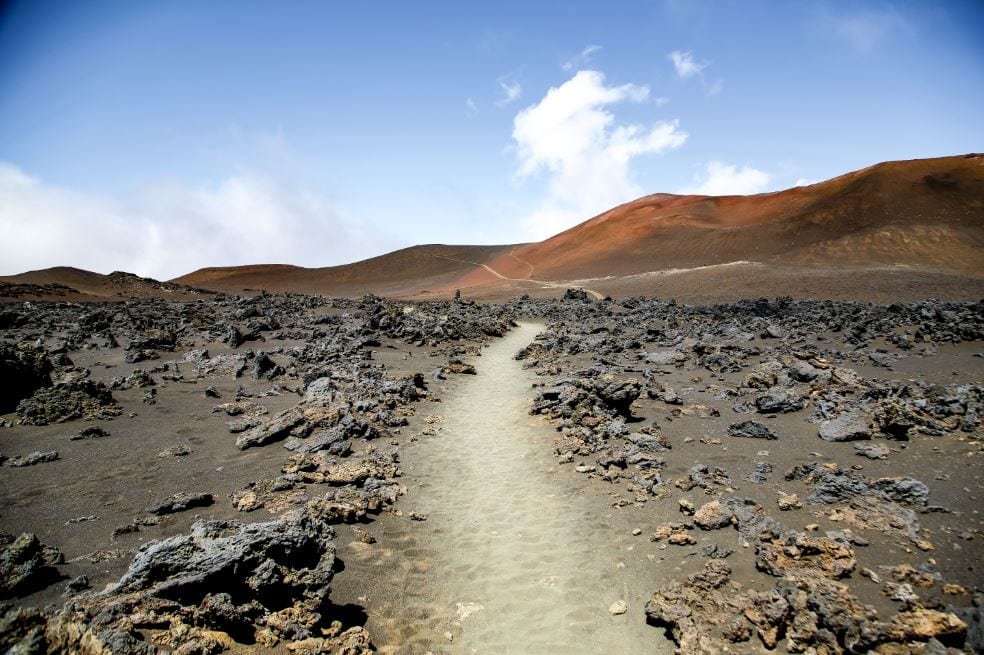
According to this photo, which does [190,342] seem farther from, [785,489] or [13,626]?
[785,489]

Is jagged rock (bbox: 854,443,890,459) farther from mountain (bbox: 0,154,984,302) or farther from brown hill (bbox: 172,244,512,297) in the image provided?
brown hill (bbox: 172,244,512,297)

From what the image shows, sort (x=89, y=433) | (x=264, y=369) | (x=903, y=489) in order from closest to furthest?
(x=903, y=489)
(x=89, y=433)
(x=264, y=369)

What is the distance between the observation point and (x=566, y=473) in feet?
23.6

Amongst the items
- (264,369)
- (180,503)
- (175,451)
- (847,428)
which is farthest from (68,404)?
(847,428)

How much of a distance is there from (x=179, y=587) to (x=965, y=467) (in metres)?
8.54

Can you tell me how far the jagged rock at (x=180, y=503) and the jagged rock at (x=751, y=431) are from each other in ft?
26.0

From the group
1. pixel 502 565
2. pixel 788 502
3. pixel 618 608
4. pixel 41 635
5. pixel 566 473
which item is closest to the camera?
pixel 41 635

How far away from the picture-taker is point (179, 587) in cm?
337

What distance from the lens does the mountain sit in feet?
99.2

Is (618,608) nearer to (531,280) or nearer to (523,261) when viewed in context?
(531,280)

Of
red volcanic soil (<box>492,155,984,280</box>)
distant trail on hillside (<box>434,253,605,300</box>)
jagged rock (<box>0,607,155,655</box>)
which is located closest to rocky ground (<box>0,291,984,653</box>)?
jagged rock (<box>0,607,155,655</box>)

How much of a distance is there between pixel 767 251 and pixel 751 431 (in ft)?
126

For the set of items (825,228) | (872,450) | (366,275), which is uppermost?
(366,275)

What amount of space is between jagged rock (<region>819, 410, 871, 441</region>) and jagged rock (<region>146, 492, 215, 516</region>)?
8799mm
